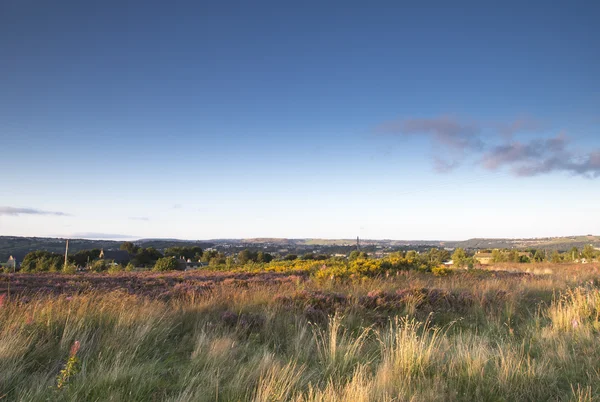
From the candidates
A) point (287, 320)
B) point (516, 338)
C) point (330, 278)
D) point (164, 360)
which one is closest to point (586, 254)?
point (330, 278)

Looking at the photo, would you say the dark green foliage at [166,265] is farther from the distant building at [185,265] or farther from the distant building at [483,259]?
the distant building at [483,259]

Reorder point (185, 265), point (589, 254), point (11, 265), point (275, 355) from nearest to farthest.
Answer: point (275, 355)
point (11, 265)
point (185, 265)
point (589, 254)

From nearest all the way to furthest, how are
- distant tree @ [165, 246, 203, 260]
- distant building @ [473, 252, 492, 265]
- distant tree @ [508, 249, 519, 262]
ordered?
1. distant building @ [473, 252, 492, 265]
2. distant tree @ [508, 249, 519, 262]
3. distant tree @ [165, 246, 203, 260]

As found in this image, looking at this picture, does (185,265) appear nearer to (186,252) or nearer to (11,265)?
(11,265)

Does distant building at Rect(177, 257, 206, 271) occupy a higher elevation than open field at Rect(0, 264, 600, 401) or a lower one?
lower

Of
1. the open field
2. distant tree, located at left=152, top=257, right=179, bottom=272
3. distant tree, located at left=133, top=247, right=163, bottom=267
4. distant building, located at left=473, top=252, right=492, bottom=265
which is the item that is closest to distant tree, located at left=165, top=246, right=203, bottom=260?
distant tree, located at left=133, top=247, right=163, bottom=267

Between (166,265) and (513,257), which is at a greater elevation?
(166,265)

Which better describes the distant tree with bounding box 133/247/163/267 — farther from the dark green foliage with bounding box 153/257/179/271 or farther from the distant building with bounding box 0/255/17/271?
the dark green foliage with bounding box 153/257/179/271

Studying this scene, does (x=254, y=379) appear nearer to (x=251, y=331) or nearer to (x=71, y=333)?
(x=251, y=331)

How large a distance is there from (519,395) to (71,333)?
18.9ft

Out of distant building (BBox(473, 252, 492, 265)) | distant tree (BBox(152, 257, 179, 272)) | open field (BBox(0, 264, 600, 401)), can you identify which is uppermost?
open field (BBox(0, 264, 600, 401))

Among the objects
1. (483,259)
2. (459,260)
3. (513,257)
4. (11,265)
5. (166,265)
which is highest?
(459,260)

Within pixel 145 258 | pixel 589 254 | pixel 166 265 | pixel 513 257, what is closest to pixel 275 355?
pixel 166 265

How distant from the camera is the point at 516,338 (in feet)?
21.5
